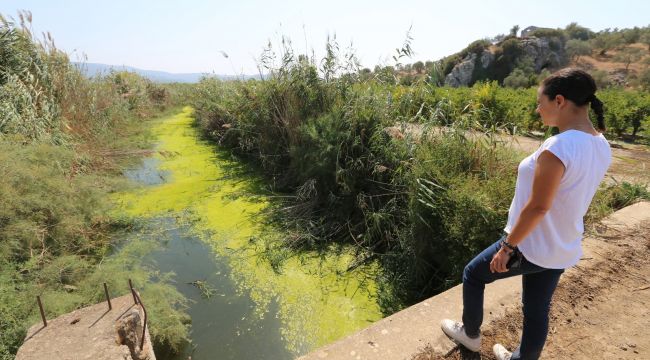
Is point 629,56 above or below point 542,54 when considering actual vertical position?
below

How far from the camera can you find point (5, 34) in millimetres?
4574

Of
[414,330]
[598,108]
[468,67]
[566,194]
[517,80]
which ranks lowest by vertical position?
[414,330]

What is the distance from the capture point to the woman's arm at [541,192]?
111 cm

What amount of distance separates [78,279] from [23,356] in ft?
4.30

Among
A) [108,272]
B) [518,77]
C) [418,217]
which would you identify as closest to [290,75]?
[418,217]

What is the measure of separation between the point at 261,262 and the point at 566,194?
9.01 ft

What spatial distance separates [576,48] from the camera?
117 ft

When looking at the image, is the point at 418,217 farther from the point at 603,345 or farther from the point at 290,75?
the point at 290,75

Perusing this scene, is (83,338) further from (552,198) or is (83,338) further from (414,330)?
(552,198)

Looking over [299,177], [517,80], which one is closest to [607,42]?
[517,80]

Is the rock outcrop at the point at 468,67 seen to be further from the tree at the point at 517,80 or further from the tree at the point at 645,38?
the tree at the point at 645,38

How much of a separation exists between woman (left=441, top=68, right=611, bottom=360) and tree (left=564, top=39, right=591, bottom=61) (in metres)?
44.5

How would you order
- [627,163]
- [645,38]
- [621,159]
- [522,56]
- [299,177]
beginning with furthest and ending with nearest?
[645,38] < [522,56] < [621,159] < [627,163] < [299,177]

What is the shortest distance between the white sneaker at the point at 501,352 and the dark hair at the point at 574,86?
1.15 metres
